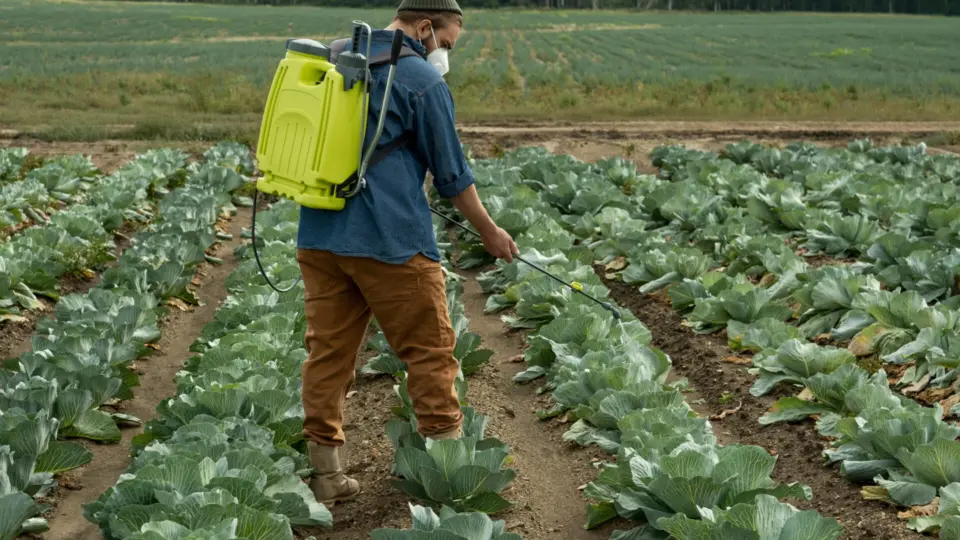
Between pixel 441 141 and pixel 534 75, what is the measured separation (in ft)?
88.0

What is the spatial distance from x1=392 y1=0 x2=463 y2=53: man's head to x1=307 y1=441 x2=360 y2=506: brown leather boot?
1697 millimetres

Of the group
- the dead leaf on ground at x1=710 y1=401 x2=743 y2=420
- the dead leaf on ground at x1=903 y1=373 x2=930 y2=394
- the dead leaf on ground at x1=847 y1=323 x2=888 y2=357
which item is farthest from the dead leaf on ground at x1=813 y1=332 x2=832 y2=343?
the dead leaf on ground at x1=710 y1=401 x2=743 y2=420

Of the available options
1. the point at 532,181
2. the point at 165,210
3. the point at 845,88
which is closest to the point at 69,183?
the point at 165,210

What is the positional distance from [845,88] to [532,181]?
16.5 meters

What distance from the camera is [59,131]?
19.6 metres

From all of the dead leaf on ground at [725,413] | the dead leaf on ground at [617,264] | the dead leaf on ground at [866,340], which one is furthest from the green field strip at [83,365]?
the dead leaf on ground at [866,340]

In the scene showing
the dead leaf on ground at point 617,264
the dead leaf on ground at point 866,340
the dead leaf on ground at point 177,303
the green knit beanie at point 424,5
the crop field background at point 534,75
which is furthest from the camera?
the crop field background at point 534,75

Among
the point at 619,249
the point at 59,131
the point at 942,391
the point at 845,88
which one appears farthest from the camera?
the point at 845,88

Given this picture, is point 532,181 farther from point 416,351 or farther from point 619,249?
point 416,351

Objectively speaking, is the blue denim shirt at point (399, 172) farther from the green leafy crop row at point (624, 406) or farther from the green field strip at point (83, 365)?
the green field strip at point (83, 365)

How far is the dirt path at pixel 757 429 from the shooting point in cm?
452

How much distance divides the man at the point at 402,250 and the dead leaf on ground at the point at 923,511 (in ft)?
5.89

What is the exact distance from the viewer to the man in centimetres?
423

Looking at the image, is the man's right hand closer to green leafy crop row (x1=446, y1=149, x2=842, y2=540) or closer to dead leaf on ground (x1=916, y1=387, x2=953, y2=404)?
green leafy crop row (x1=446, y1=149, x2=842, y2=540)
